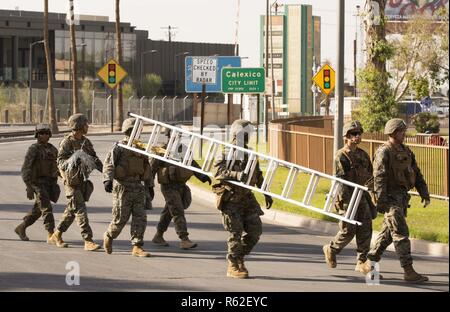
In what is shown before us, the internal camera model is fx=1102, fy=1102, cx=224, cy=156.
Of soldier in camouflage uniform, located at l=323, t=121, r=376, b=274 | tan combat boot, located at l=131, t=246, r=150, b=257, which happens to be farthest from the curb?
tan combat boot, located at l=131, t=246, r=150, b=257

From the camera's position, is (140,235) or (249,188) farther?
(140,235)

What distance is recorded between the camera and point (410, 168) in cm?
1239

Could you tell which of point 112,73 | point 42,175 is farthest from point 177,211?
point 112,73

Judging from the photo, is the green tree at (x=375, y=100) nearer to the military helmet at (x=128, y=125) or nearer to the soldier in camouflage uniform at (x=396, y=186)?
the military helmet at (x=128, y=125)

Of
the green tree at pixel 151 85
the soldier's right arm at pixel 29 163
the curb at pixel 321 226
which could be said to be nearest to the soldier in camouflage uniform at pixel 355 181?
the curb at pixel 321 226

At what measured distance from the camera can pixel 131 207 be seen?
47.3 ft

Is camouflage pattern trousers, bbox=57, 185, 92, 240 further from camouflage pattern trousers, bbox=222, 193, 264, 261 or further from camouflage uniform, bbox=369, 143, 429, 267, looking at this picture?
camouflage uniform, bbox=369, 143, 429, 267

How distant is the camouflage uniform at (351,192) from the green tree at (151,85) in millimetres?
101081

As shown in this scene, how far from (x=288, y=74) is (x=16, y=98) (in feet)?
246

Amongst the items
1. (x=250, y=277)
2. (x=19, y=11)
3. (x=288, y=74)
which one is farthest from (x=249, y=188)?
(x=288, y=74)

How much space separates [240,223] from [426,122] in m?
42.5

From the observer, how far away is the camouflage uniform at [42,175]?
15664 mm

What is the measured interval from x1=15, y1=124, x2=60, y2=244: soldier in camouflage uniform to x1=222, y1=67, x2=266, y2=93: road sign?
2146 cm
